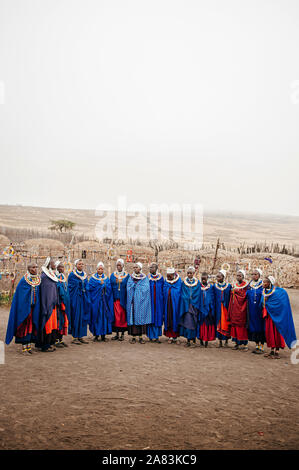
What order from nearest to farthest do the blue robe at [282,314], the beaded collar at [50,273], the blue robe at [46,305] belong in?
the blue robe at [46,305] < the beaded collar at [50,273] < the blue robe at [282,314]

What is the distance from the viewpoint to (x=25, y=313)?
664cm

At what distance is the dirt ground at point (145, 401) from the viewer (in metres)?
3.75

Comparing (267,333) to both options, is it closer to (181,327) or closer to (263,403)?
(181,327)

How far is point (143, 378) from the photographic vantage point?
5.55 metres

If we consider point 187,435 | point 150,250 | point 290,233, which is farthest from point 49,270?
point 290,233

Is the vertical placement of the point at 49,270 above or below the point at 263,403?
above

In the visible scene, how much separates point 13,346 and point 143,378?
3.25 meters

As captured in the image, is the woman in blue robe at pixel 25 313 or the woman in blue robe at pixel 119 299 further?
the woman in blue robe at pixel 119 299

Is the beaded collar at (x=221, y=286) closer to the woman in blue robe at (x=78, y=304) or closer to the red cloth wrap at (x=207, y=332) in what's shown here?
the red cloth wrap at (x=207, y=332)

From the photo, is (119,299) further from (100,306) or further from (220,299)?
(220,299)

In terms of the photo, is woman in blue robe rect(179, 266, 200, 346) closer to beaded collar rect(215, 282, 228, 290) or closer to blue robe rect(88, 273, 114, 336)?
beaded collar rect(215, 282, 228, 290)

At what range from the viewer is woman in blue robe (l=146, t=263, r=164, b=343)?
26.4 ft

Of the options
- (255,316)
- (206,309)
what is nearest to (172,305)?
(206,309)

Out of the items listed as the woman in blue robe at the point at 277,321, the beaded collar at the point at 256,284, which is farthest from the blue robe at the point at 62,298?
the woman in blue robe at the point at 277,321
